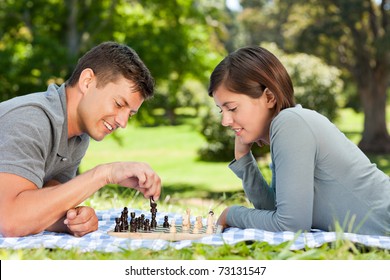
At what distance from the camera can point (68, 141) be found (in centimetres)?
422

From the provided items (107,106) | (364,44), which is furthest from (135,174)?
(364,44)

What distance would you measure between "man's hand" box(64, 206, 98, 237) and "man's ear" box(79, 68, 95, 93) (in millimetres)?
835

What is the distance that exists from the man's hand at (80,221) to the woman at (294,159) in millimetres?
912

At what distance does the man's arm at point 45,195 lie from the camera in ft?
11.3

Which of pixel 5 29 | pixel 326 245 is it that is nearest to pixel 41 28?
pixel 5 29

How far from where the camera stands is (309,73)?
25.5 meters

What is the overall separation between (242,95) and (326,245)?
44.3 inches

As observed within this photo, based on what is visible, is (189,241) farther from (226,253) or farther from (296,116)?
(296,116)

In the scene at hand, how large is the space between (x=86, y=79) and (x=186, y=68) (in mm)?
11895

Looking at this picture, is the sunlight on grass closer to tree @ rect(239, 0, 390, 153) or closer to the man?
tree @ rect(239, 0, 390, 153)

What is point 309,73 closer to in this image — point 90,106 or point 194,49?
point 194,49

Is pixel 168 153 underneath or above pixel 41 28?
underneath

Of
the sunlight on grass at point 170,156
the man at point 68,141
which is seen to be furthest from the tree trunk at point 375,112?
the man at point 68,141

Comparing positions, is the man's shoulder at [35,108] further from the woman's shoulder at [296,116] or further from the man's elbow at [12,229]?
the woman's shoulder at [296,116]
